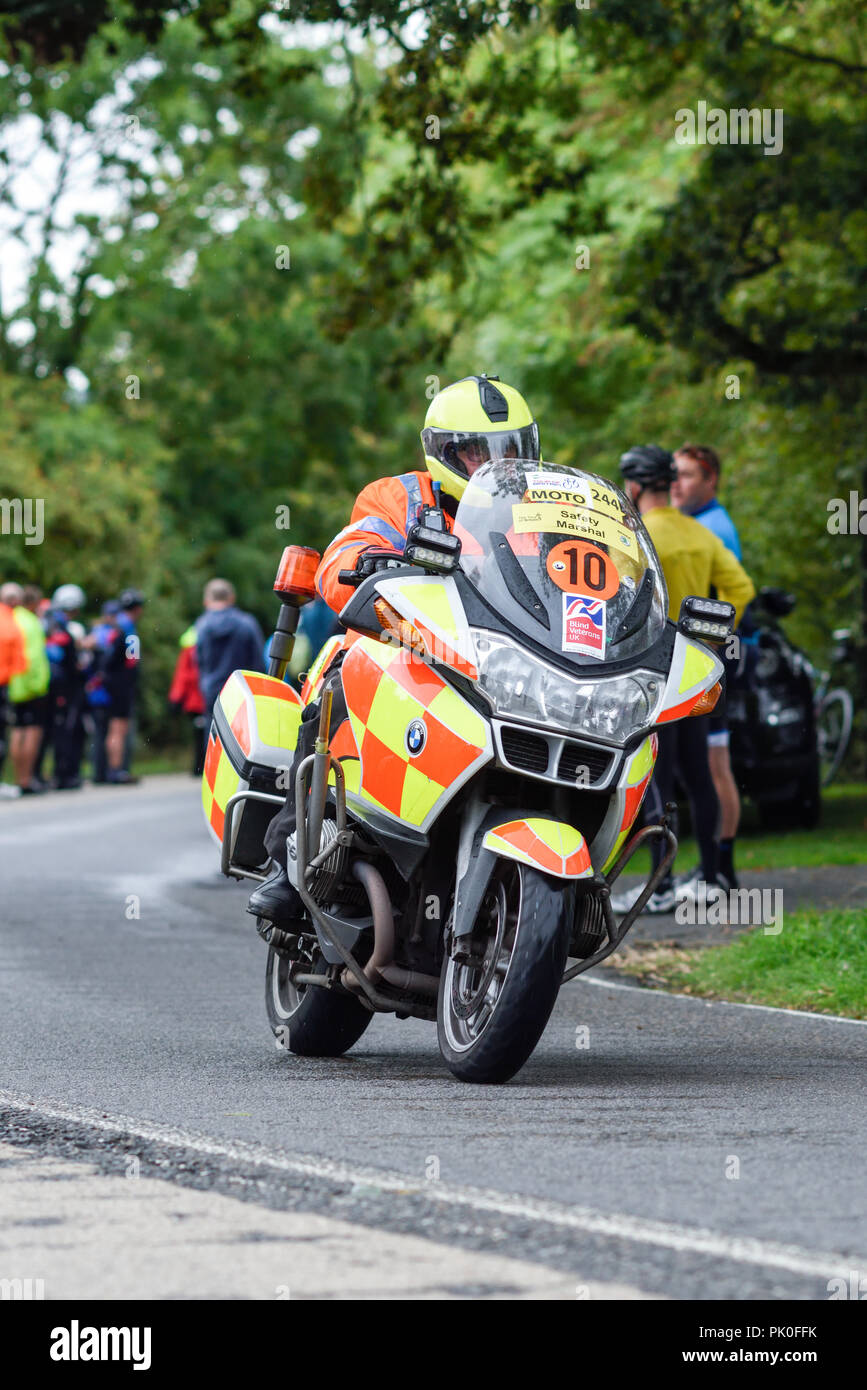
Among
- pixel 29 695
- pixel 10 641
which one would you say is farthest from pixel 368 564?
pixel 29 695

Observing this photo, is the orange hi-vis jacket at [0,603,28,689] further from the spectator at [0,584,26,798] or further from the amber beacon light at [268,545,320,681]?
the amber beacon light at [268,545,320,681]

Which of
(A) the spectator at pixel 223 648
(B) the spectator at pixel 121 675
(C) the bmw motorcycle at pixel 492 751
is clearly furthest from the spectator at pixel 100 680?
(C) the bmw motorcycle at pixel 492 751

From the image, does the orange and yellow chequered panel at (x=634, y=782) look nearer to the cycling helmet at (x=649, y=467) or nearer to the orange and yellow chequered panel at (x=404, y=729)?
the orange and yellow chequered panel at (x=404, y=729)

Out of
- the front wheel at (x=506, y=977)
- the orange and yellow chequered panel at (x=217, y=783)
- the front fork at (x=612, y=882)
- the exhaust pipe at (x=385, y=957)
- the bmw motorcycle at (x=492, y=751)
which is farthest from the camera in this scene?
the orange and yellow chequered panel at (x=217, y=783)

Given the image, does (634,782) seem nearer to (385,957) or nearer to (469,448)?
(385,957)

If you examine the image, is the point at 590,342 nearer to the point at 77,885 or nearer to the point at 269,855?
the point at 77,885

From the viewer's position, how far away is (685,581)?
11.4 m

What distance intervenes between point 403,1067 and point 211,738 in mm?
1352

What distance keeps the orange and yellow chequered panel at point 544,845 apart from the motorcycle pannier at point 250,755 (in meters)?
1.41

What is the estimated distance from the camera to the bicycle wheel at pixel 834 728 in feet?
72.3

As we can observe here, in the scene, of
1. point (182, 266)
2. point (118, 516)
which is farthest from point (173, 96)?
point (118, 516)

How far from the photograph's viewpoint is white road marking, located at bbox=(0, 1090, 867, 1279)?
14.0ft

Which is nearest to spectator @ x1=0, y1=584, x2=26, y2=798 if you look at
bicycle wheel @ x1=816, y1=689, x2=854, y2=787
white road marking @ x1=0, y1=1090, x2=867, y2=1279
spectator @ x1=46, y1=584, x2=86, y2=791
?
spectator @ x1=46, y1=584, x2=86, y2=791

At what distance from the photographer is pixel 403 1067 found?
718cm
